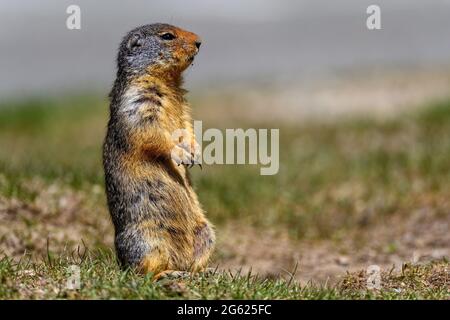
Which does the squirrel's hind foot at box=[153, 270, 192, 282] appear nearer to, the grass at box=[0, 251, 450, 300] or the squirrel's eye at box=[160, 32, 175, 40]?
the grass at box=[0, 251, 450, 300]

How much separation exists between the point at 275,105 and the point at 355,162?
4985 millimetres

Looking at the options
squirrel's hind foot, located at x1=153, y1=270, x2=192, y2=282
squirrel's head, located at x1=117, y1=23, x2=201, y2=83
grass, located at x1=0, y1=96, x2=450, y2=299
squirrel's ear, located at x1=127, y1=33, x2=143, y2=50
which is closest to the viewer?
grass, located at x1=0, y1=96, x2=450, y2=299

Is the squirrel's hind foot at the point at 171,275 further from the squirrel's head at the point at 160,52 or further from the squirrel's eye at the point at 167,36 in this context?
the squirrel's eye at the point at 167,36

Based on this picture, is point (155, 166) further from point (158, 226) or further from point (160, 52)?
point (160, 52)

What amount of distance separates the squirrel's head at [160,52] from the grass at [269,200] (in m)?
1.37

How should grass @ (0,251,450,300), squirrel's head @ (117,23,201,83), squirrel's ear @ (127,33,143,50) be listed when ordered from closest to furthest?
grass @ (0,251,450,300), squirrel's head @ (117,23,201,83), squirrel's ear @ (127,33,143,50)

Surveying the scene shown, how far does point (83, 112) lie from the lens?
16016 millimetres

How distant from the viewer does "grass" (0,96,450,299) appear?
584 cm

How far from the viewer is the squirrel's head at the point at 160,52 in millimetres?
6953

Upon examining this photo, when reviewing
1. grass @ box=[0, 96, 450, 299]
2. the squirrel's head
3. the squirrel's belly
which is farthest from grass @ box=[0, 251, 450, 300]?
the squirrel's head

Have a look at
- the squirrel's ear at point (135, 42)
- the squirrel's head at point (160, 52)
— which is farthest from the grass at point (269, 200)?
the squirrel's ear at point (135, 42)

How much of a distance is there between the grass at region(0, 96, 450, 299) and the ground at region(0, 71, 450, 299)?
0.5 inches
